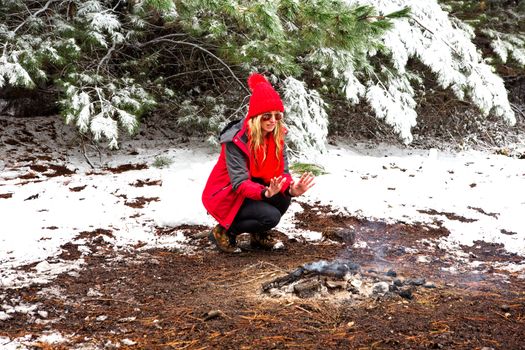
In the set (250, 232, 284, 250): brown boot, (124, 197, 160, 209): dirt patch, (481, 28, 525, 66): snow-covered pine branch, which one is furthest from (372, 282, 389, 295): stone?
(481, 28, 525, 66): snow-covered pine branch

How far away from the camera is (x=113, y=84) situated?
605cm

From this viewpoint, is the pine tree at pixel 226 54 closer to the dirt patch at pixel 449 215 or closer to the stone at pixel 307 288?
the dirt patch at pixel 449 215

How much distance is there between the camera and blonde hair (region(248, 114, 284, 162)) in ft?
12.3

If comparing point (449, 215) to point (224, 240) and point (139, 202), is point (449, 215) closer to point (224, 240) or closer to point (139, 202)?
point (224, 240)

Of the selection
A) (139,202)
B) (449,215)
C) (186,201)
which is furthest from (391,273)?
(139,202)

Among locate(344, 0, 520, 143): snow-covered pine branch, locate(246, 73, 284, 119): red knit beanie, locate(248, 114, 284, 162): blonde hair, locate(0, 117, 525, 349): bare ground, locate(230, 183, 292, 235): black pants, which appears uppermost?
locate(344, 0, 520, 143): snow-covered pine branch

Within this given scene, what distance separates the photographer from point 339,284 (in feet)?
10.0

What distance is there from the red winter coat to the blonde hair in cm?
6

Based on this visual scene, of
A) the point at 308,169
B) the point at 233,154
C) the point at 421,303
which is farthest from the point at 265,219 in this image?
the point at 421,303

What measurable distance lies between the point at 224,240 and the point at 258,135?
0.99 m

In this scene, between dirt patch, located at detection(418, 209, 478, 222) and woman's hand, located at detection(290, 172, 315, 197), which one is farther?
dirt patch, located at detection(418, 209, 478, 222)

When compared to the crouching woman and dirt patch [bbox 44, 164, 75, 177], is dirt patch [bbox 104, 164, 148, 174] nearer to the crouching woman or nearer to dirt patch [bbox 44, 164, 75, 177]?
dirt patch [bbox 44, 164, 75, 177]

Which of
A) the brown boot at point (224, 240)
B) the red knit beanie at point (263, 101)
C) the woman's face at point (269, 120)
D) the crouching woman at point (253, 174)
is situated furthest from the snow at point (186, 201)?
the red knit beanie at point (263, 101)

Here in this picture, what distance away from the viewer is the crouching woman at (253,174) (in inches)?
147
